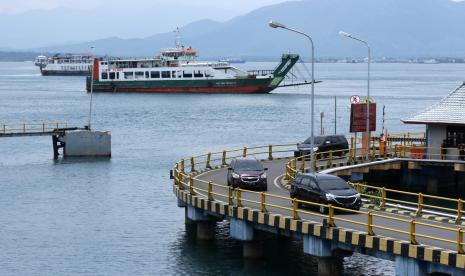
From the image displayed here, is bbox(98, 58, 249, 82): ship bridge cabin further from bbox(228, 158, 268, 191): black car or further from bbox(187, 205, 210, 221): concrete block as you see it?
bbox(187, 205, 210, 221): concrete block

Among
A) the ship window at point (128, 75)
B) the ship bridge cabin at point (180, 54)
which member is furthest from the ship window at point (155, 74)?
the ship window at point (128, 75)

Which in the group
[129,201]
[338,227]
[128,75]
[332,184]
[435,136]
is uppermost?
[128,75]

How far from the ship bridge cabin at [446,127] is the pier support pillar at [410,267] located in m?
23.3

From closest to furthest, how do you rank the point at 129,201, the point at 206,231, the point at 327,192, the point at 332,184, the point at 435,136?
the point at 327,192 < the point at 332,184 < the point at 206,231 < the point at 435,136 < the point at 129,201

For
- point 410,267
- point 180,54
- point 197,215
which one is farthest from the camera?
point 180,54

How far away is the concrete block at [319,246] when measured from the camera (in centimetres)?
3331

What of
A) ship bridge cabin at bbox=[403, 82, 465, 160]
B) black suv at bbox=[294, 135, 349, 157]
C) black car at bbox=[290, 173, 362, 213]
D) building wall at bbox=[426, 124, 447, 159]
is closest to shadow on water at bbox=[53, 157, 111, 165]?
black suv at bbox=[294, 135, 349, 157]

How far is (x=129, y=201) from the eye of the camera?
57.2 meters

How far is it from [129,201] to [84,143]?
22332mm

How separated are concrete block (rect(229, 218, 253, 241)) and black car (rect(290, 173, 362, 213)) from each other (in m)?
2.42

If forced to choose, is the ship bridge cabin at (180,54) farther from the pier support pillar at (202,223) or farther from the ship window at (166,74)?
the pier support pillar at (202,223)

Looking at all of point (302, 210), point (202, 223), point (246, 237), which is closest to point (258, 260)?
point (246, 237)

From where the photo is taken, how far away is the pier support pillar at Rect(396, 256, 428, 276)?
29797 millimetres

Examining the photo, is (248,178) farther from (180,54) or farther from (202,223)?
(180,54)
